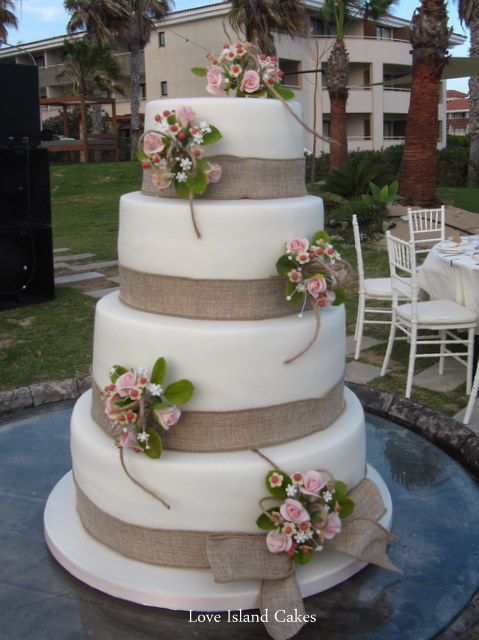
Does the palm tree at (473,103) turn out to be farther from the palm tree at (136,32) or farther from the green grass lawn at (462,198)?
the palm tree at (136,32)

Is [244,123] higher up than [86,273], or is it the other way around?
[244,123]

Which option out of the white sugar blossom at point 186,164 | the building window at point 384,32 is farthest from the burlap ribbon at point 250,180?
the building window at point 384,32

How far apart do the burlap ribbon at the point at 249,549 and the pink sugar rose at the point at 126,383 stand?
1.75 ft

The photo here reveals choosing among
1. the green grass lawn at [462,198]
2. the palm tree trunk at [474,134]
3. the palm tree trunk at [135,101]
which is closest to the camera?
the green grass lawn at [462,198]

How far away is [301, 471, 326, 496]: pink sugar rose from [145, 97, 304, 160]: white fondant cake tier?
1.11 m

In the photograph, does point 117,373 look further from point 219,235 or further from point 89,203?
point 89,203

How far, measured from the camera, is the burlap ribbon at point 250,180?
2305mm

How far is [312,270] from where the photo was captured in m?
2.28

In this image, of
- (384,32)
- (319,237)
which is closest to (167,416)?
(319,237)

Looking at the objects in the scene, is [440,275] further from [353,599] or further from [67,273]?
[67,273]

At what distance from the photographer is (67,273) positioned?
10.1m

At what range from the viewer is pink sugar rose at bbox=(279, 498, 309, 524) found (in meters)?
2.14

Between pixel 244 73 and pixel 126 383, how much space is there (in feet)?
3.88

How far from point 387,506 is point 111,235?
1137cm
